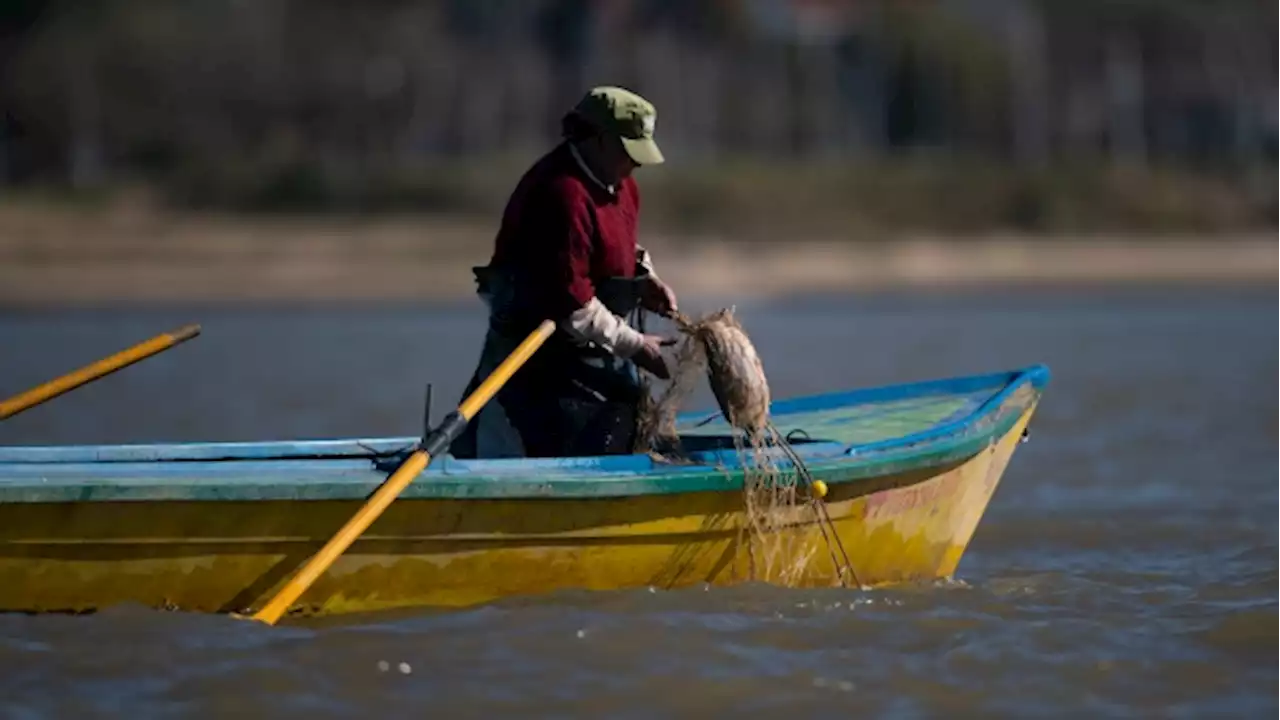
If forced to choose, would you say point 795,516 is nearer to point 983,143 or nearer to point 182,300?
point 182,300

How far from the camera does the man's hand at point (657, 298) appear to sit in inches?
294

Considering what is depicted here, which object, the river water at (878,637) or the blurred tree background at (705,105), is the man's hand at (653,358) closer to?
the river water at (878,637)

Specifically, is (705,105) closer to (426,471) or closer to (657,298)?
(657,298)

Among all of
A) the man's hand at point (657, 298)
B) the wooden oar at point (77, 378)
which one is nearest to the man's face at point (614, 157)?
the man's hand at point (657, 298)

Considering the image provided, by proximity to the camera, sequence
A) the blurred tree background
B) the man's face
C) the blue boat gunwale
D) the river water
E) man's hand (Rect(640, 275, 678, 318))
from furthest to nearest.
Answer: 1. the blurred tree background
2. man's hand (Rect(640, 275, 678, 318))
3. the man's face
4. the blue boat gunwale
5. the river water

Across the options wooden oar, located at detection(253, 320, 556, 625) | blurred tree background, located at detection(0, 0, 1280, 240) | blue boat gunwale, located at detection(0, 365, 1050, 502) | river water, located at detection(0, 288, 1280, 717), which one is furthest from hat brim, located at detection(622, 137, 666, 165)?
blurred tree background, located at detection(0, 0, 1280, 240)

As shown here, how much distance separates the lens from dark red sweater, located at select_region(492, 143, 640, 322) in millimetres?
7113

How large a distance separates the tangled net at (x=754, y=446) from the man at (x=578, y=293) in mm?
119

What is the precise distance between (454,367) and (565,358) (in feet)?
41.0

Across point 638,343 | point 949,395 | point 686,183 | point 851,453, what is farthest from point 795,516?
point 686,183

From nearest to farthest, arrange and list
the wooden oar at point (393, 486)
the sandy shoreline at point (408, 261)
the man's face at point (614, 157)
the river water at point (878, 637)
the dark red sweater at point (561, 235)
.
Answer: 1. the river water at point (878, 637)
2. the wooden oar at point (393, 486)
3. the dark red sweater at point (561, 235)
4. the man's face at point (614, 157)
5. the sandy shoreline at point (408, 261)

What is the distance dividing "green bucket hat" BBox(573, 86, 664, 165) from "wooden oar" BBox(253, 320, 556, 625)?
0.76 metres

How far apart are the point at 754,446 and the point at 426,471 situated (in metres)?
1.13

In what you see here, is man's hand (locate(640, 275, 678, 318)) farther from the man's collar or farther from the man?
the man's collar
